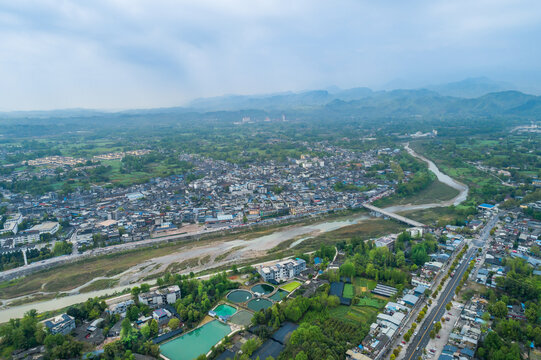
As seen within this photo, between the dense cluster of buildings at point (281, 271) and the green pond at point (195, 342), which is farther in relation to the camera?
the dense cluster of buildings at point (281, 271)

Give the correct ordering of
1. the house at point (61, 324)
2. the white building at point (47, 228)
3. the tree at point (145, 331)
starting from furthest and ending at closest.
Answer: the white building at point (47, 228), the house at point (61, 324), the tree at point (145, 331)

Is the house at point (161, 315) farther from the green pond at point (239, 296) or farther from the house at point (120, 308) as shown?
the green pond at point (239, 296)

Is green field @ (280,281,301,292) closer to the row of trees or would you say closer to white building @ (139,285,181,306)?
white building @ (139,285,181,306)

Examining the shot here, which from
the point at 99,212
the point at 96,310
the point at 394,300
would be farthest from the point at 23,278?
the point at 394,300

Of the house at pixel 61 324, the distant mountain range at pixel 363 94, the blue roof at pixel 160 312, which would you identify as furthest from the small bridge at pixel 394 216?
the distant mountain range at pixel 363 94

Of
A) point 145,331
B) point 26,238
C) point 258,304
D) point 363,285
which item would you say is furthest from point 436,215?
point 26,238

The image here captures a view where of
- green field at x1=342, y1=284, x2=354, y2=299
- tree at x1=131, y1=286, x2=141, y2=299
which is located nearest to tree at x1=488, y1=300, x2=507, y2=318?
green field at x1=342, y1=284, x2=354, y2=299

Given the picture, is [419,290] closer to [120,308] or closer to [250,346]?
[250,346]
